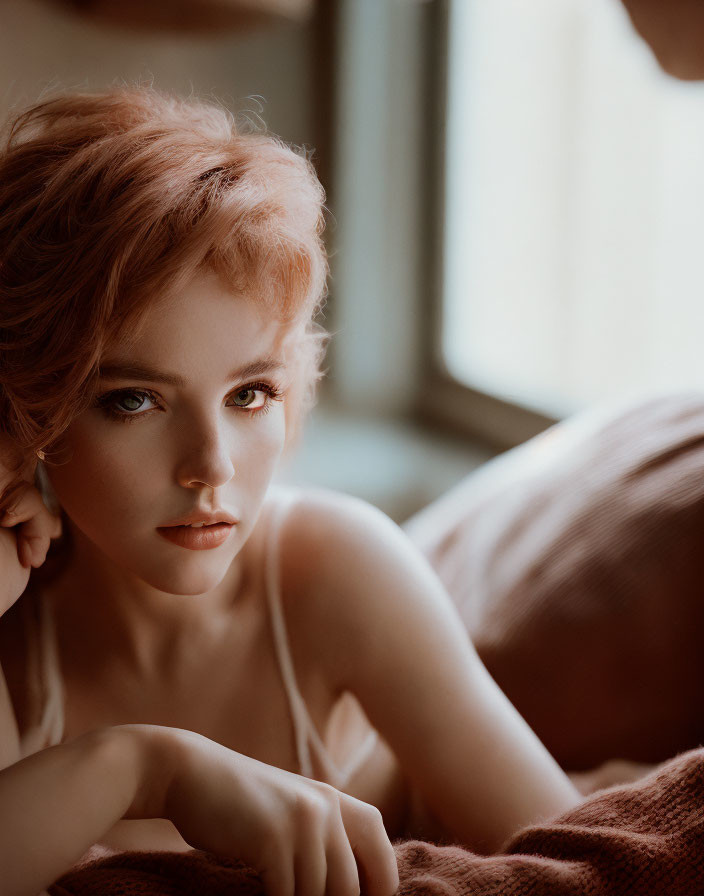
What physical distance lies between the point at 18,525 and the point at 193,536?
15 cm

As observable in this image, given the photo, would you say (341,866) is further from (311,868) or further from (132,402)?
(132,402)

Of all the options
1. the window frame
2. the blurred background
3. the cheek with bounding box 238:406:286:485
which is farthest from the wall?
the cheek with bounding box 238:406:286:485

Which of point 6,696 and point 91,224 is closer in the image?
point 91,224

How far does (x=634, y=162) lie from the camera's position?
179 cm

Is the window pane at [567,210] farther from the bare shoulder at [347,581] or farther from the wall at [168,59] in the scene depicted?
the bare shoulder at [347,581]

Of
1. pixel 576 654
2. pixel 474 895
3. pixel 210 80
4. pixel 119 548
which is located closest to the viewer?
pixel 474 895

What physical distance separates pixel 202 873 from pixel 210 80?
70.9 inches

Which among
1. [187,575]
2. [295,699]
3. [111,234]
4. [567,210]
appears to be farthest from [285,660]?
[567,210]

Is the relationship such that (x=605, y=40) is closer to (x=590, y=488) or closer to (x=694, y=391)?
(x=694, y=391)

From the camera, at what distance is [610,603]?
0.96 meters

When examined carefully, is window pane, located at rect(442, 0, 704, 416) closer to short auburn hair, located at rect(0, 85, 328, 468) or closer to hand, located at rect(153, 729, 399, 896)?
short auburn hair, located at rect(0, 85, 328, 468)

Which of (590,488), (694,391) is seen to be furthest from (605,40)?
(590,488)

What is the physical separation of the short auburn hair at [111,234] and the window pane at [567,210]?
1.05 m

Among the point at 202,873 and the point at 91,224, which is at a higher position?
the point at 91,224
